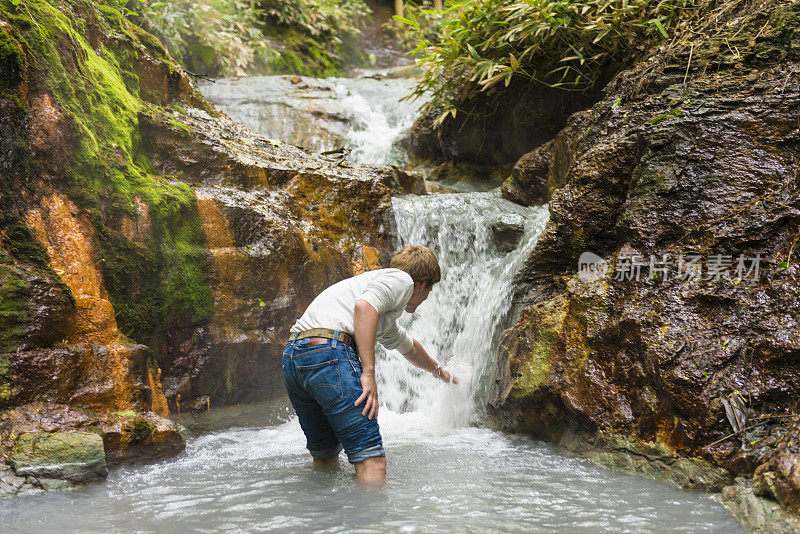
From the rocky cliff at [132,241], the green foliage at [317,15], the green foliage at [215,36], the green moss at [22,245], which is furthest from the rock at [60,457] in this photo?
the green foliage at [317,15]

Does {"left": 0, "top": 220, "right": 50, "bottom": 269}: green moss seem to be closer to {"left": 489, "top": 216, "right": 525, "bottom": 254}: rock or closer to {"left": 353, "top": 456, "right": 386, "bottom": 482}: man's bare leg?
{"left": 353, "top": 456, "right": 386, "bottom": 482}: man's bare leg

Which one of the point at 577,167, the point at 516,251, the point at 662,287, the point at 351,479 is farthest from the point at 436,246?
the point at 351,479

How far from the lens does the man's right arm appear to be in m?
2.86

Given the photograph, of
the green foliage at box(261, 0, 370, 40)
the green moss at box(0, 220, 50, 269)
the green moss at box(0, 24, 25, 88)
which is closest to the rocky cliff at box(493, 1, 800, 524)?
the green moss at box(0, 220, 50, 269)

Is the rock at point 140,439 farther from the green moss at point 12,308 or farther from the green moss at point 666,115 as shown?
the green moss at point 666,115

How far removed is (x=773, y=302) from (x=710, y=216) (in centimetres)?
66

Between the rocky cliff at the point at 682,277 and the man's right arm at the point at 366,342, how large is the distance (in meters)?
1.40

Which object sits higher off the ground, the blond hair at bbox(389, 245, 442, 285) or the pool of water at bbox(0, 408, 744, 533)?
the blond hair at bbox(389, 245, 442, 285)

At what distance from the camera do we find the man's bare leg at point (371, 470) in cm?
287

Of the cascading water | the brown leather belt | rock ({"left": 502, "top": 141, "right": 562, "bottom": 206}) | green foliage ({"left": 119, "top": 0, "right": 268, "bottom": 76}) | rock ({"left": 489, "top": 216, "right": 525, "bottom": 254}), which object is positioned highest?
green foliage ({"left": 119, "top": 0, "right": 268, "bottom": 76})

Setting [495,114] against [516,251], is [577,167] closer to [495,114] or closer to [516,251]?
[516,251]

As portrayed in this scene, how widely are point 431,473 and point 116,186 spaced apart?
318cm

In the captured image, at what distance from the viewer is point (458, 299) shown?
5.77 meters

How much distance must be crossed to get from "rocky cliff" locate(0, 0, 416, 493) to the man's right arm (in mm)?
1519
